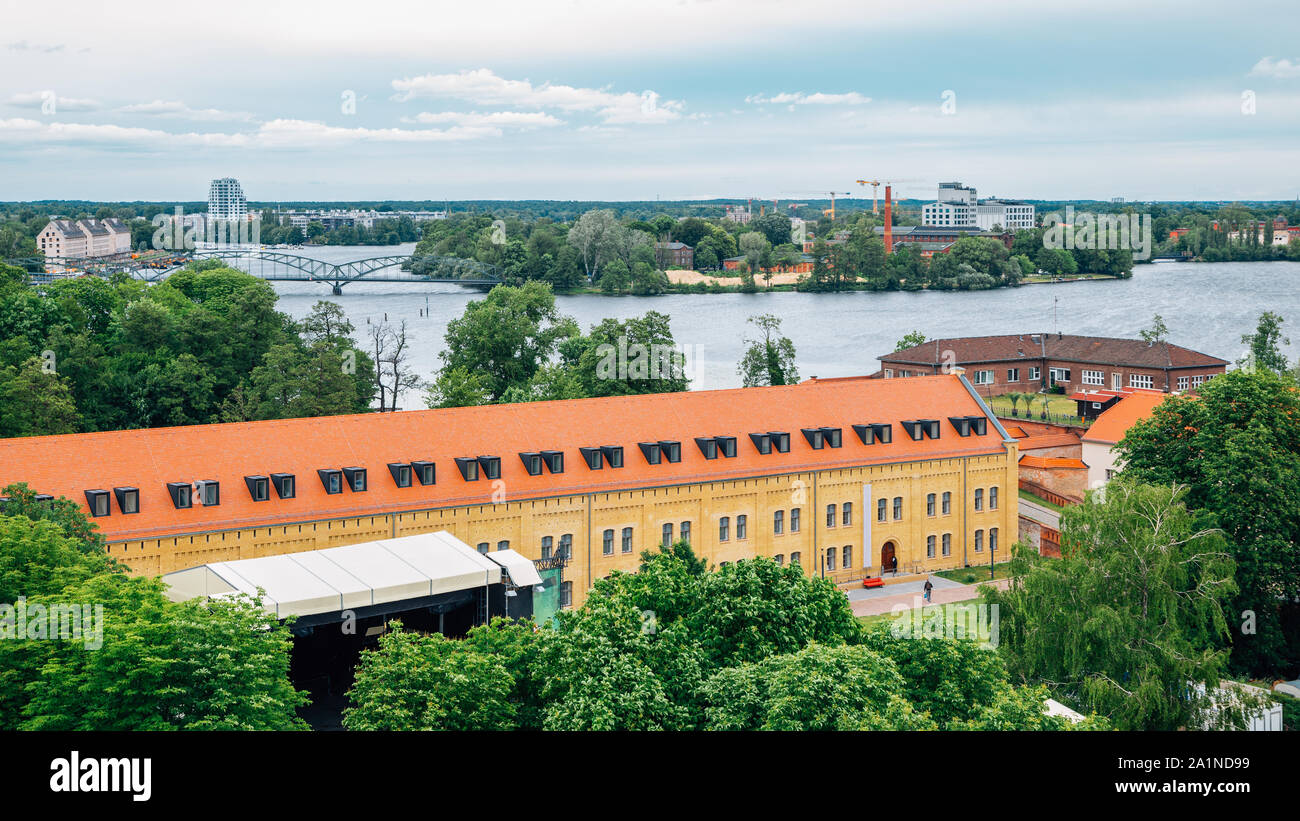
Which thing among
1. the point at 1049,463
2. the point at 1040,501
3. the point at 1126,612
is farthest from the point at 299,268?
the point at 1126,612

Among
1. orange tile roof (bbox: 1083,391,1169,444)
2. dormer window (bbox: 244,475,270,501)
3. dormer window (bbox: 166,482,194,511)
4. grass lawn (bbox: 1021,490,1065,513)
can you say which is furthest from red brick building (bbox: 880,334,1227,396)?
dormer window (bbox: 166,482,194,511)

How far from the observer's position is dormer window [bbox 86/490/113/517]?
132ft

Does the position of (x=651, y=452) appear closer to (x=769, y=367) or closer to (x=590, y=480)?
(x=590, y=480)

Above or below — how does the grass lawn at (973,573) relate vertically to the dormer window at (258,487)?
below

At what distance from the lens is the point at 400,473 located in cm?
4547

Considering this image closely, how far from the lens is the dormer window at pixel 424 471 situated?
45688 mm

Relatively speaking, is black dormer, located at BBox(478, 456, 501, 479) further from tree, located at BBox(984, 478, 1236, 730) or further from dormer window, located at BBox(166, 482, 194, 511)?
tree, located at BBox(984, 478, 1236, 730)

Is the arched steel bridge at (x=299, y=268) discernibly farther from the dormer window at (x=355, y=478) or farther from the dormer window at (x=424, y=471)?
the dormer window at (x=355, y=478)

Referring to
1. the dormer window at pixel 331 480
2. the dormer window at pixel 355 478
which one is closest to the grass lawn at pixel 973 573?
the dormer window at pixel 355 478

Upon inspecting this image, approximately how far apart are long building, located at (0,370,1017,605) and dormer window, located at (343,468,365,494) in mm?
74

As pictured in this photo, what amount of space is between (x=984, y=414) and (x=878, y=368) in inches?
2430

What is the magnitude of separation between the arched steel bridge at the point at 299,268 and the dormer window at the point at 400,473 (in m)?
117

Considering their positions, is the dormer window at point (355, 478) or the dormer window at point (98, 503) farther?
the dormer window at point (355, 478)
